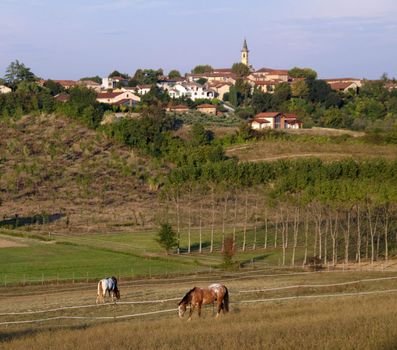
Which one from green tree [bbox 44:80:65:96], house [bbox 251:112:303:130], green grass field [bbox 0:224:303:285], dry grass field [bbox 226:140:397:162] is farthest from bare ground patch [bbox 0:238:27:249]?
green tree [bbox 44:80:65:96]

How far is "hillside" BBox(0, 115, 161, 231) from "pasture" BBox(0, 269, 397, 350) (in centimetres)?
3344

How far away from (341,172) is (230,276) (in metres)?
38.8

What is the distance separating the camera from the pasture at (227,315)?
2311cm

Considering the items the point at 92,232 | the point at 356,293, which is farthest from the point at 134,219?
the point at 356,293

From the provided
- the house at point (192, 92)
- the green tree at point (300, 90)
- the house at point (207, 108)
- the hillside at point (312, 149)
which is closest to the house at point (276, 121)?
the hillside at point (312, 149)

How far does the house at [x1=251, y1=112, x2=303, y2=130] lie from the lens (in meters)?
142

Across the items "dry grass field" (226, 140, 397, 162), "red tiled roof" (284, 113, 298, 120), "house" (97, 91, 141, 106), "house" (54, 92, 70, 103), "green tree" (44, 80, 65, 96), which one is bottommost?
"dry grass field" (226, 140, 397, 162)

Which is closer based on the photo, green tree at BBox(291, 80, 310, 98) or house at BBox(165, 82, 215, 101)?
green tree at BBox(291, 80, 310, 98)

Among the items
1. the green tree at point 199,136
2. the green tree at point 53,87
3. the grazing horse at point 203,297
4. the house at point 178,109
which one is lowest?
the green tree at point 199,136

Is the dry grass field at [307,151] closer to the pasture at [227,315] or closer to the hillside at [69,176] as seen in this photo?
the hillside at [69,176]

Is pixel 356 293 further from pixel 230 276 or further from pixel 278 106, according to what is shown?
pixel 278 106

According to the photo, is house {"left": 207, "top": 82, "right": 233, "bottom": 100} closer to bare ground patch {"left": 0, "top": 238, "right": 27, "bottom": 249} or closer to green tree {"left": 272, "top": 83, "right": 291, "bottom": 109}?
green tree {"left": 272, "top": 83, "right": 291, "bottom": 109}

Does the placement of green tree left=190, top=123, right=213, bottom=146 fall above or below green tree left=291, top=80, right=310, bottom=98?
below

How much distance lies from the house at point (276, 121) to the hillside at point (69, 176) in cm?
2944
